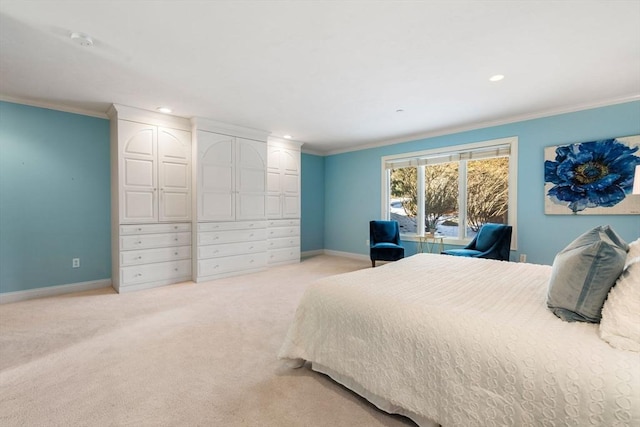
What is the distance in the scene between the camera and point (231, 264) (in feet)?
15.0

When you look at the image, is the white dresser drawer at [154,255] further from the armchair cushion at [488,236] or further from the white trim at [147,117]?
the armchair cushion at [488,236]

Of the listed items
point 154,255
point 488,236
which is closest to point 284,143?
point 154,255

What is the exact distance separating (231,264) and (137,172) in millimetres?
1864

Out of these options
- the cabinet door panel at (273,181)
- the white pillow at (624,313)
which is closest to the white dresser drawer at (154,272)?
the cabinet door panel at (273,181)

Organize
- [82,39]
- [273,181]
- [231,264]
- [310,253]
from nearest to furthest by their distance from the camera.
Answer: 1. [82,39]
2. [231,264]
3. [273,181]
4. [310,253]

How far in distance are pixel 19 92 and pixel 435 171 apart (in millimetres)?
5766

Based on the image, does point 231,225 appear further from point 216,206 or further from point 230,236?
point 216,206

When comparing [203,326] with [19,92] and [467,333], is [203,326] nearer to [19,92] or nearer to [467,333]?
[467,333]

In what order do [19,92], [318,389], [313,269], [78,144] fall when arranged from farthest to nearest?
[313,269]
[78,144]
[19,92]
[318,389]

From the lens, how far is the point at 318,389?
1.77m

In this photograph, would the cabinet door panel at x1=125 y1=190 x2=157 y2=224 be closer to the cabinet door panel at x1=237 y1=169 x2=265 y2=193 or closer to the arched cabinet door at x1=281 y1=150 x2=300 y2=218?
the cabinet door panel at x1=237 y1=169 x2=265 y2=193

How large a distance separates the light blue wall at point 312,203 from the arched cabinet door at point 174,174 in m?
2.55

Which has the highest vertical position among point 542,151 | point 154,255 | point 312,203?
point 542,151

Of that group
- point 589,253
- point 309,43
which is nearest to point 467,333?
point 589,253
